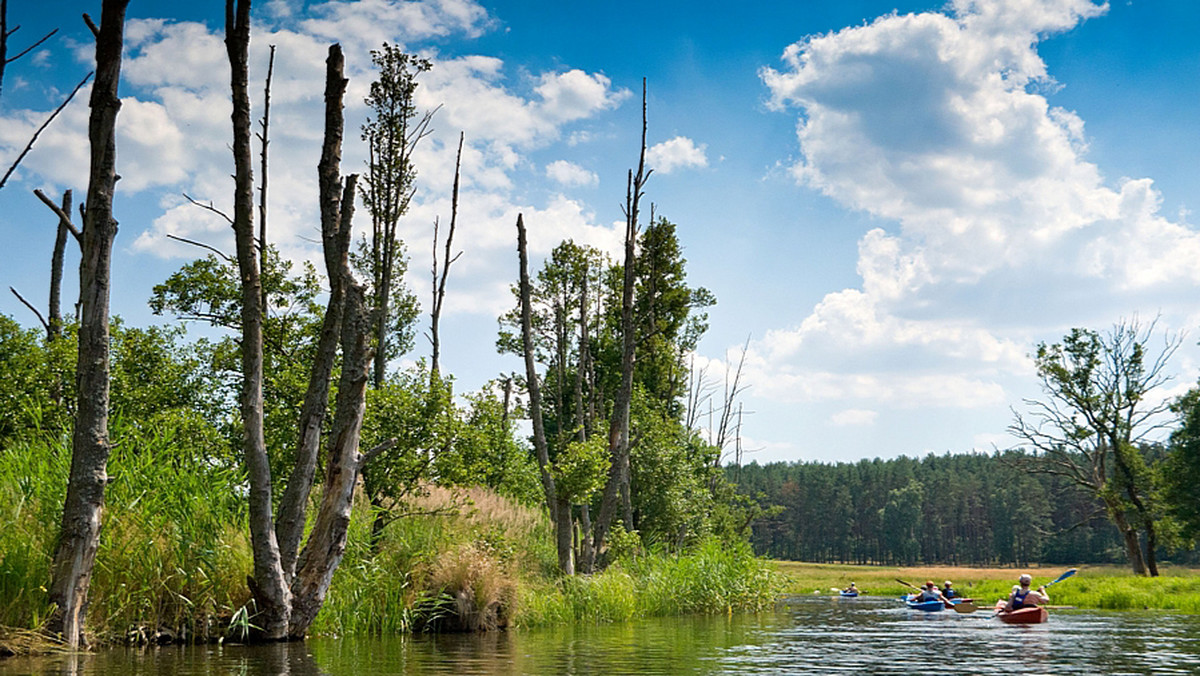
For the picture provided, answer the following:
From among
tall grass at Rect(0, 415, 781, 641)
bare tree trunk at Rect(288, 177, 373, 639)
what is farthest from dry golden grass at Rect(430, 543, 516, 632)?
bare tree trunk at Rect(288, 177, 373, 639)

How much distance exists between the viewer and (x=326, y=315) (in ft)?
38.5

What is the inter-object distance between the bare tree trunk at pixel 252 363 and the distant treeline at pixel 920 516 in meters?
109

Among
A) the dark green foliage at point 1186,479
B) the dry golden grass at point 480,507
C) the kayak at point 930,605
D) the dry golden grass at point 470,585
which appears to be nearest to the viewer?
the dry golden grass at point 470,585

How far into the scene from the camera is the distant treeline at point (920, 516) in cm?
11806

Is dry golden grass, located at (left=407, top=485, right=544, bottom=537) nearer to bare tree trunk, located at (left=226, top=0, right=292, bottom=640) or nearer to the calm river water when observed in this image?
the calm river water

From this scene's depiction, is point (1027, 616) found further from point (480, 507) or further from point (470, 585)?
point (470, 585)

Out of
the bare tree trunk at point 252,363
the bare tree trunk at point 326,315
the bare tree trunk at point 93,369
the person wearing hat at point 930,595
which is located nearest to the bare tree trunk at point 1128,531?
the person wearing hat at point 930,595

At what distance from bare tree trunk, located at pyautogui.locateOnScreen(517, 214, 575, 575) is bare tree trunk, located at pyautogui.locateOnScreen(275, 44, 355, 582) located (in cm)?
838

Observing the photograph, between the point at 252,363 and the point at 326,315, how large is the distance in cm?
114

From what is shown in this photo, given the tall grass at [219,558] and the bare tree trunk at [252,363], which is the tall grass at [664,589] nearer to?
the tall grass at [219,558]

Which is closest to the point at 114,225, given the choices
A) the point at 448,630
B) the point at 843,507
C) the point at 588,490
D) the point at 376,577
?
the point at 376,577

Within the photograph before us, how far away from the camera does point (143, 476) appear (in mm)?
10672

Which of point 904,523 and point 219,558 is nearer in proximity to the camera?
point 219,558

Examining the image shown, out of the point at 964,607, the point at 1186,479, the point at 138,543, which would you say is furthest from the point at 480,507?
the point at 1186,479
